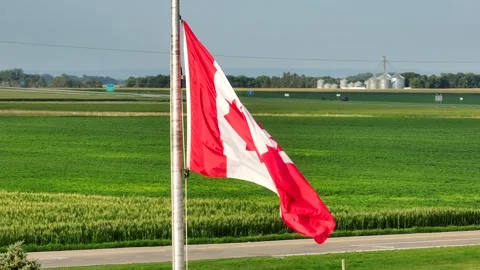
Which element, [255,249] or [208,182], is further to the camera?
[208,182]

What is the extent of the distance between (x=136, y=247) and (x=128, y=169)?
32663mm

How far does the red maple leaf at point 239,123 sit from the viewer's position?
15039 mm

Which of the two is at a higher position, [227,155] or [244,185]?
[227,155]

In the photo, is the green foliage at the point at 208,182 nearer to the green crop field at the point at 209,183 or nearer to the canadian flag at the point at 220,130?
the green crop field at the point at 209,183

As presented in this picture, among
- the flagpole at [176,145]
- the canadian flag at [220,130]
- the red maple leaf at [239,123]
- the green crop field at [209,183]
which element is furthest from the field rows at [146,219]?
the flagpole at [176,145]

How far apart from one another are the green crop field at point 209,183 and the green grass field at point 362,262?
18.8 feet

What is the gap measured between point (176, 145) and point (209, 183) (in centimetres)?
4583

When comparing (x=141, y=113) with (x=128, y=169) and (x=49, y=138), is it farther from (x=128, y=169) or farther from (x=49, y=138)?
(x=128, y=169)

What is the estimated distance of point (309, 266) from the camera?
30656mm

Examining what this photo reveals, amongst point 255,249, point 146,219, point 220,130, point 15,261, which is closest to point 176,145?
point 220,130

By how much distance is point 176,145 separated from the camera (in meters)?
14.5

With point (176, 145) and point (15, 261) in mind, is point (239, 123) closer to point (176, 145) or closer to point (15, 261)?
point (176, 145)

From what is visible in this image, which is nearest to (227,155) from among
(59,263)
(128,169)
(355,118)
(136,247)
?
(59,263)

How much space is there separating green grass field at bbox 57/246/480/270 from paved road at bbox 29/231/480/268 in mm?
1545
